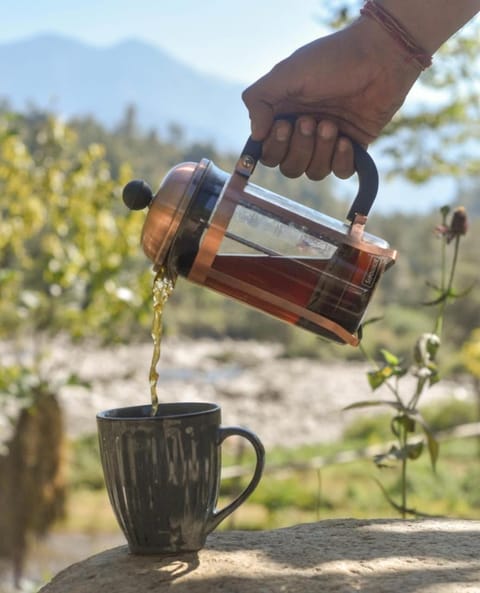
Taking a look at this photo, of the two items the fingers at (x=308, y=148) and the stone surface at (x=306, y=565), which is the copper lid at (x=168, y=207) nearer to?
the fingers at (x=308, y=148)

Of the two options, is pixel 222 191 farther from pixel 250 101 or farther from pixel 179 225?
pixel 250 101

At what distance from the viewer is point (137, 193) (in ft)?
3.83

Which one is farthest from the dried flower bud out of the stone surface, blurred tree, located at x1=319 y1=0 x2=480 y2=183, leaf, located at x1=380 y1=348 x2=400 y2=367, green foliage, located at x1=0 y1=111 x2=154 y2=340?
blurred tree, located at x1=319 y1=0 x2=480 y2=183

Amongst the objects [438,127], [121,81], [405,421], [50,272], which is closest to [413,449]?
[405,421]

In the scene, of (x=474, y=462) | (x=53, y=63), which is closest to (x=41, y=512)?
(x=474, y=462)

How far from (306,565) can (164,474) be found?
→ 0.19m

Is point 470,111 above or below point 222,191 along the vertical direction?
above

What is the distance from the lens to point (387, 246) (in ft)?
4.09

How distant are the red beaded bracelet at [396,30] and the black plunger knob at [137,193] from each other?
420mm

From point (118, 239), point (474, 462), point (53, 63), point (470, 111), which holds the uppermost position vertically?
point (53, 63)

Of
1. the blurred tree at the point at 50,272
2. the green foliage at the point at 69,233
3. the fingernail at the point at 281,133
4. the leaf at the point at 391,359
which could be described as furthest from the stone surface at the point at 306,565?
the green foliage at the point at 69,233

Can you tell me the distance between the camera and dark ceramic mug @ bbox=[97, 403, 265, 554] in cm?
104

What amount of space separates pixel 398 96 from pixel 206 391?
68.6 feet

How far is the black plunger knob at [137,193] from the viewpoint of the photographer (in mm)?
1168
